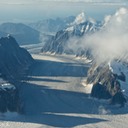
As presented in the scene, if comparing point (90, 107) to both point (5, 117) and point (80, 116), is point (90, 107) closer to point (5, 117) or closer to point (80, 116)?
point (80, 116)

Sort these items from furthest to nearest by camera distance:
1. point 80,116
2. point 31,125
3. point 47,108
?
point 47,108 < point 80,116 < point 31,125

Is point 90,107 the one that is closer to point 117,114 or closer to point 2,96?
point 117,114

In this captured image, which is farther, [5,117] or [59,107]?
[59,107]

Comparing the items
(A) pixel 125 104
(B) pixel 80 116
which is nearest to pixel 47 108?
(B) pixel 80 116

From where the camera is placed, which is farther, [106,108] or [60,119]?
[106,108]

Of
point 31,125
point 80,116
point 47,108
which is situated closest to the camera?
point 31,125

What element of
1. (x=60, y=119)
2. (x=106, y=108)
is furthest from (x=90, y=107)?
(x=60, y=119)

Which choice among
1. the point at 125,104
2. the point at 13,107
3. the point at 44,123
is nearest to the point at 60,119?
the point at 44,123
